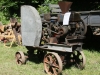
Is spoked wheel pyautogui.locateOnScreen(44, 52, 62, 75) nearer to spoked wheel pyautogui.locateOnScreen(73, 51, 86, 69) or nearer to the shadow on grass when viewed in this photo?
spoked wheel pyautogui.locateOnScreen(73, 51, 86, 69)

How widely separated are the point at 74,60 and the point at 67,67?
0.97ft

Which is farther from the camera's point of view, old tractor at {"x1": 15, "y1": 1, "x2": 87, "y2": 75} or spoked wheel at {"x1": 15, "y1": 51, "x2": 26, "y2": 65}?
Result: spoked wheel at {"x1": 15, "y1": 51, "x2": 26, "y2": 65}

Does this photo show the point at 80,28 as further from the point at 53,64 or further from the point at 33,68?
the point at 33,68

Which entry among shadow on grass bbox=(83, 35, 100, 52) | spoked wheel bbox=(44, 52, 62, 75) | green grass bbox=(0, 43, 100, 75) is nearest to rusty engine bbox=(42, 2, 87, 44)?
spoked wheel bbox=(44, 52, 62, 75)

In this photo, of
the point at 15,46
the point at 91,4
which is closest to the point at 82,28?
the point at 15,46

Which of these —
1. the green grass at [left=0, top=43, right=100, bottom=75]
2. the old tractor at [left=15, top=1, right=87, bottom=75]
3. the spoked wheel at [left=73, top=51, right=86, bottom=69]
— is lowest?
the green grass at [left=0, top=43, right=100, bottom=75]

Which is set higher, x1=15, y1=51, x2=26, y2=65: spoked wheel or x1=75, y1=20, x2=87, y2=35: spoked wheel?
x1=75, y1=20, x2=87, y2=35: spoked wheel

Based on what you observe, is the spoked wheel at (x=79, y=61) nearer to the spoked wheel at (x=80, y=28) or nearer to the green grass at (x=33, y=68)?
the green grass at (x=33, y=68)

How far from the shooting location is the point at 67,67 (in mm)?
6672

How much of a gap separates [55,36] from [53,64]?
0.84 meters

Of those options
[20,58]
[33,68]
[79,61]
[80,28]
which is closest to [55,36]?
[80,28]

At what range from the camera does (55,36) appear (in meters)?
6.25

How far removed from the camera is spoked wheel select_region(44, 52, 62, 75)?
5.64m

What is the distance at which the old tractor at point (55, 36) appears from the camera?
19.3 feet
